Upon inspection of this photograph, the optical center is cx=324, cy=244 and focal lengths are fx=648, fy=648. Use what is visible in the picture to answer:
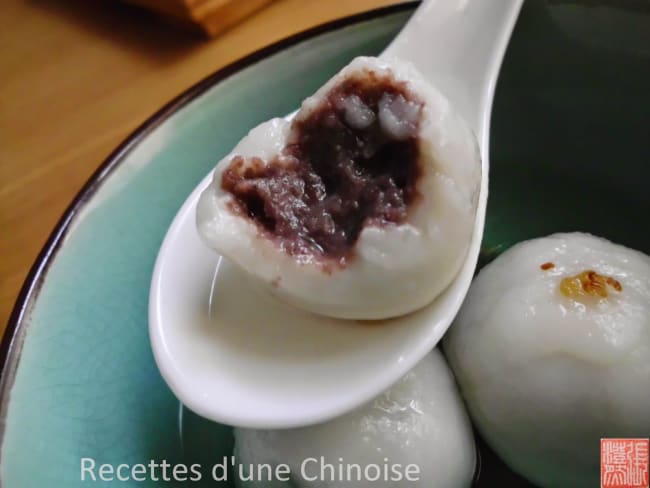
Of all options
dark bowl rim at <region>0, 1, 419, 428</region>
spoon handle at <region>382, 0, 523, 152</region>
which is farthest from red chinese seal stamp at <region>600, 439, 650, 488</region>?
dark bowl rim at <region>0, 1, 419, 428</region>

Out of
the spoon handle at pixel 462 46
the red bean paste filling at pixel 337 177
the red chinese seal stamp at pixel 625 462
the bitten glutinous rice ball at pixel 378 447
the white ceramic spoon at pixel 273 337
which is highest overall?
the spoon handle at pixel 462 46

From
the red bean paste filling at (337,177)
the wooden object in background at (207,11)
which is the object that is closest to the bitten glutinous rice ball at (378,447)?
the red bean paste filling at (337,177)

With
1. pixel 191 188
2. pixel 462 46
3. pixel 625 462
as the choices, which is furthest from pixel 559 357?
pixel 191 188

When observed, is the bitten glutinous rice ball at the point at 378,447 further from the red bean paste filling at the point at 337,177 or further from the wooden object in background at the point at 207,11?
the wooden object in background at the point at 207,11

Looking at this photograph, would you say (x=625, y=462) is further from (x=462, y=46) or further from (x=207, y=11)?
(x=207, y=11)

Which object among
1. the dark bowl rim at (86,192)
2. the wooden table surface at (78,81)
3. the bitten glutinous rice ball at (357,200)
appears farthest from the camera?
the wooden table surface at (78,81)

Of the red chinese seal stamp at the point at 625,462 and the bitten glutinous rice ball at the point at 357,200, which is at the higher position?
the bitten glutinous rice ball at the point at 357,200

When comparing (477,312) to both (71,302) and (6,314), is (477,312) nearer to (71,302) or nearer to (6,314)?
(71,302)
